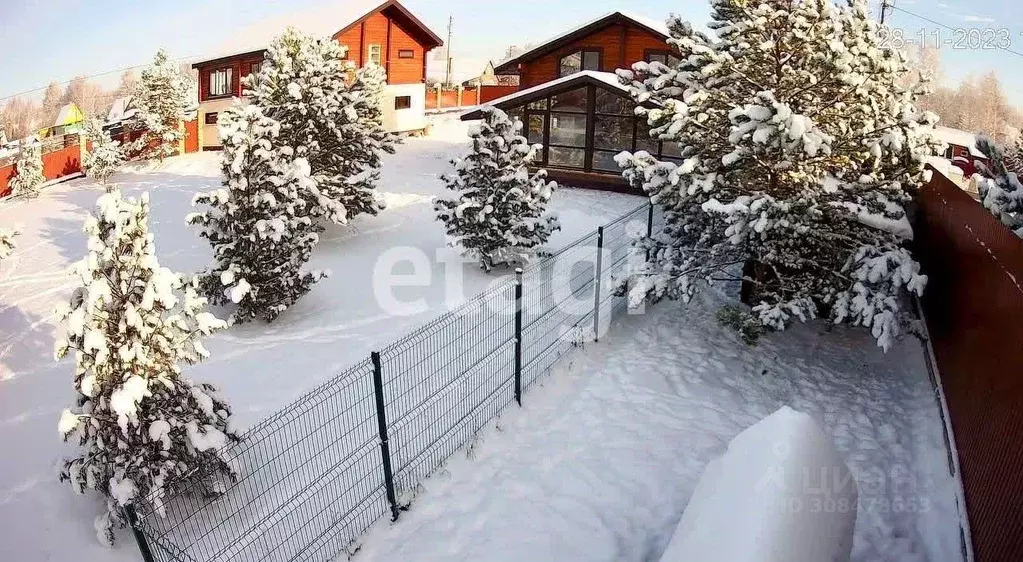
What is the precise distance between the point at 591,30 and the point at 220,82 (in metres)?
17.4

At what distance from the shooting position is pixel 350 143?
16531 mm

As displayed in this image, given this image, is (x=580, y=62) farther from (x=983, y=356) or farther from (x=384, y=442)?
(x=384, y=442)

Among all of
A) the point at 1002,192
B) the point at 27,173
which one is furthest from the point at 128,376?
the point at 27,173

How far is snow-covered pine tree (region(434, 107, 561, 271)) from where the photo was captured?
1326cm

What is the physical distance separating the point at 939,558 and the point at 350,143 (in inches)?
568

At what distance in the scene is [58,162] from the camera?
1044 inches

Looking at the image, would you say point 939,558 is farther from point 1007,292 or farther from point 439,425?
point 439,425

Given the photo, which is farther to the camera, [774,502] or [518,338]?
[518,338]

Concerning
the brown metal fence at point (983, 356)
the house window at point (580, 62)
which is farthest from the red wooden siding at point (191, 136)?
the brown metal fence at point (983, 356)

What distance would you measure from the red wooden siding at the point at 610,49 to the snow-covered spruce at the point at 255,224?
16065 mm

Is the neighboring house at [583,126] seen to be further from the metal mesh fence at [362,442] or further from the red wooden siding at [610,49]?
the metal mesh fence at [362,442]

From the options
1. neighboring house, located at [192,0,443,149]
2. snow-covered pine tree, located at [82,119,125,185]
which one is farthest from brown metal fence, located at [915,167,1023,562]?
snow-covered pine tree, located at [82,119,125,185]

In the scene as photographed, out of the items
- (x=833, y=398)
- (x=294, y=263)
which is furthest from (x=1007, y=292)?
(x=294, y=263)

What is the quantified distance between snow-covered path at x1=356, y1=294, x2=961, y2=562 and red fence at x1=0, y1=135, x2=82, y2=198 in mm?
25100
